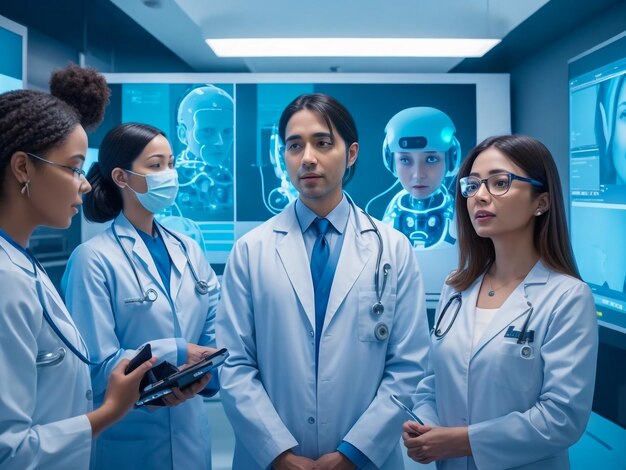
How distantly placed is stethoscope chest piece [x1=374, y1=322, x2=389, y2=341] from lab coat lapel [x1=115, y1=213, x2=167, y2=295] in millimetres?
738

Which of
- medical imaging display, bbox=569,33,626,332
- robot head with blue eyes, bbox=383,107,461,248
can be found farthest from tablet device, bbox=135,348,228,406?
robot head with blue eyes, bbox=383,107,461,248

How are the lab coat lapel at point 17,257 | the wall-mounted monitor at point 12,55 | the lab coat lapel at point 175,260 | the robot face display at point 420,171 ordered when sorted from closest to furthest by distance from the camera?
the lab coat lapel at point 17,257 < the lab coat lapel at point 175,260 < the wall-mounted monitor at point 12,55 < the robot face display at point 420,171

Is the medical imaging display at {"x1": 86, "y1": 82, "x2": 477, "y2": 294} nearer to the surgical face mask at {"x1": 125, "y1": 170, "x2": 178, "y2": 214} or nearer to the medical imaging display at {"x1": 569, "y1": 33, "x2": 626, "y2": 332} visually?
the medical imaging display at {"x1": 569, "y1": 33, "x2": 626, "y2": 332}

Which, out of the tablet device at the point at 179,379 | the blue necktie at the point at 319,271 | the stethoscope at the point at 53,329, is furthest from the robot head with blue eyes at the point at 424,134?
the stethoscope at the point at 53,329

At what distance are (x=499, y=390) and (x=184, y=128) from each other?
7.89ft

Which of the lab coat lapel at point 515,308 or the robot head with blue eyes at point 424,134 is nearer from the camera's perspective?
the lab coat lapel at point 515,308

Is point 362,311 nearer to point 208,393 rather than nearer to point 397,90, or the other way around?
point 208,393

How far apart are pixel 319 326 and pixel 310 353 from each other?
8 centimetres

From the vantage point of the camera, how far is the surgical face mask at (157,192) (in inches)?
73.6

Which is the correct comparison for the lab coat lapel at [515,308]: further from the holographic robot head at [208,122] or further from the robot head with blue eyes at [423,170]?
the holographic robot head at [208,122]

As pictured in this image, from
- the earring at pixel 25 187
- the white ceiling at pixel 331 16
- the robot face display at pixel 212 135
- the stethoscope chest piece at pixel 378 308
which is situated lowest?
the stethoscope chest piece at pixel 378 308

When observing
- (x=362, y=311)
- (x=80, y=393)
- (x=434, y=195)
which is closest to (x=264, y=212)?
(x=434, y=195)

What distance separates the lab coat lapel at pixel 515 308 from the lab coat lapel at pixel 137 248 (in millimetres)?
1039

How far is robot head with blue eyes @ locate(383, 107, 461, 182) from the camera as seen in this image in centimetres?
307
